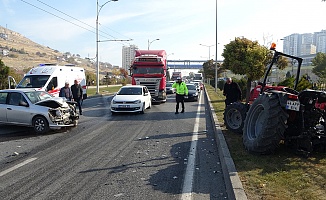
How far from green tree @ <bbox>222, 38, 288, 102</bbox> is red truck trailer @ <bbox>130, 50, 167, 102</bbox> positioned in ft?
15.5

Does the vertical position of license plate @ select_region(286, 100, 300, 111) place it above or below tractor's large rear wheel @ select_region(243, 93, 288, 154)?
above

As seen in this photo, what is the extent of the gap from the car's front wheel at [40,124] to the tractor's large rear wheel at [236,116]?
5.88 metres

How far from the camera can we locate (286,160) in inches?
240

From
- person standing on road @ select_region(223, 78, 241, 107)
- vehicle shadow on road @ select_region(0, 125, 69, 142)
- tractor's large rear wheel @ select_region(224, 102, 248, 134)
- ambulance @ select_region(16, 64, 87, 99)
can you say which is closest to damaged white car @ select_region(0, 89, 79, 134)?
vehicle shadow on road @ select_region(0, 125, 69, 142)

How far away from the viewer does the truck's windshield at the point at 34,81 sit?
17775 mm

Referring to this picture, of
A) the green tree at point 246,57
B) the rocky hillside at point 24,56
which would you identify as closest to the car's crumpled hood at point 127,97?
the green tree at point 246,57

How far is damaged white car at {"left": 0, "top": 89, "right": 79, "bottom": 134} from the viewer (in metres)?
10.1

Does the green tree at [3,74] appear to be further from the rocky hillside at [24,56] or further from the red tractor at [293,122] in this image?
the rocky hillside at [24,56]

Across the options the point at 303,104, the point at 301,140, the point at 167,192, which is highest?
the point at 303,104

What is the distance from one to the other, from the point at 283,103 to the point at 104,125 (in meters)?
7.32

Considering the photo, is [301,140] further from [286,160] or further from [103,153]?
[103,153]

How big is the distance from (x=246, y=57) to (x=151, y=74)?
21.4 feet

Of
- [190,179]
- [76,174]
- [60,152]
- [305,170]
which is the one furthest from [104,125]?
[305,170]

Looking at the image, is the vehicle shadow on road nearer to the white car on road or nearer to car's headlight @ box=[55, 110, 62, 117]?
car's headlight @ box=[55, 110, 62, 117]
